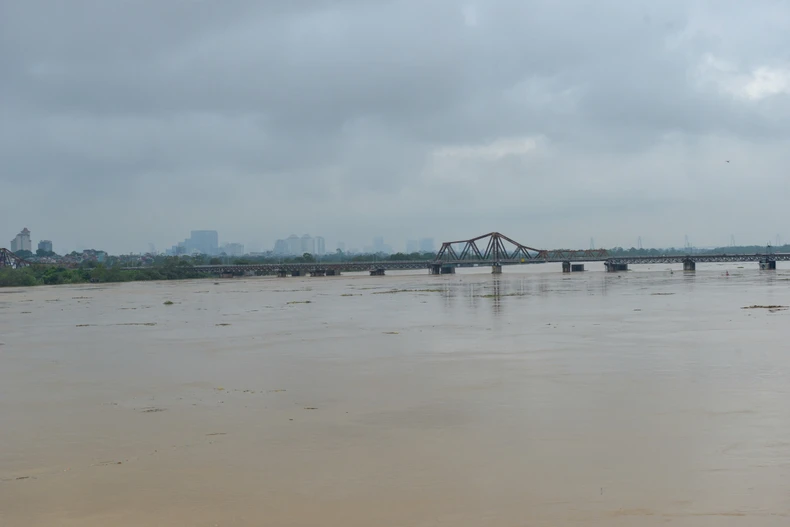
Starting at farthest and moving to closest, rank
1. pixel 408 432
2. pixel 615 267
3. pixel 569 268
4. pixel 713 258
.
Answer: pixel 569 268 < pixel 615 267 < pixel 713 258 < pixel 408 432

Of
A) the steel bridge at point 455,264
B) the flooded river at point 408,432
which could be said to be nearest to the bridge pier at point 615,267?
the steel bridge at point 455,264

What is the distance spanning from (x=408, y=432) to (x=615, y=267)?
485ft

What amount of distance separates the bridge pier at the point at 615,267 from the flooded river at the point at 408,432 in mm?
123839

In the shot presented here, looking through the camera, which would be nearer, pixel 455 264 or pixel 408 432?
pixel 408 432

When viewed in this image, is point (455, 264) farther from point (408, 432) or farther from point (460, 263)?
point (408, 432)

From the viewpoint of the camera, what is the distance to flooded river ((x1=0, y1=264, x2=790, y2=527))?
9.31m

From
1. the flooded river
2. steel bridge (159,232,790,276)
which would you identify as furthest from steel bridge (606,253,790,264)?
the flooded river

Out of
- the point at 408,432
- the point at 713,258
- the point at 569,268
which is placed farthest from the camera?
the point at 569,268

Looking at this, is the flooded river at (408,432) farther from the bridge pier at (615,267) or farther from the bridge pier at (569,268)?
the bridge pier at (569,268)

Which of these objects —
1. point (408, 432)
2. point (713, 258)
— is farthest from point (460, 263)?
point (408, 432)

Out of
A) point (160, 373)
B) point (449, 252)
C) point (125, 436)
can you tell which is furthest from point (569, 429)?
point (449, 252)

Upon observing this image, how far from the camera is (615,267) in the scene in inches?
6024

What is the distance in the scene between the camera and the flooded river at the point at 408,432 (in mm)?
Result: 9312

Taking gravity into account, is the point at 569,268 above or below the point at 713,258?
below
